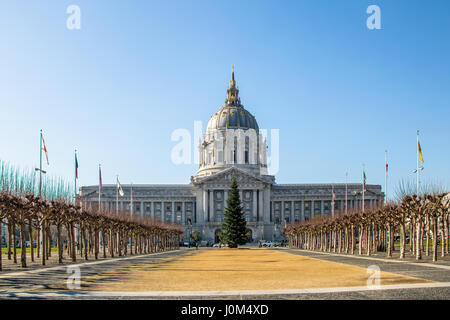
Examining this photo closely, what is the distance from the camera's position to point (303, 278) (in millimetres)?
26516

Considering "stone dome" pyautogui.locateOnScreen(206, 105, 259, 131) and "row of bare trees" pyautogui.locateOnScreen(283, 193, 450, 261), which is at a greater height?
"stone dome" pyautogui.locateOnScreen(206, 105, 259, 131)

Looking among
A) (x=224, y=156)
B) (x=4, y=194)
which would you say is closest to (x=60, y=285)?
(x=4, y=194)

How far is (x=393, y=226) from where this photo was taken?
63.2 meters

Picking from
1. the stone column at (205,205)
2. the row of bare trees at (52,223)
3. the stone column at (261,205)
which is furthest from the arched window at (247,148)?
the row of bare trees at (52,223)

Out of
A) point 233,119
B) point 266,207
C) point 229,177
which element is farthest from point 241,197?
point 233,119

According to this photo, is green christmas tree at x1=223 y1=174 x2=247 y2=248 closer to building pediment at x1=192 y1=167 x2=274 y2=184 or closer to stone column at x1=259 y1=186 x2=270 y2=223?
stone column at x1=259 y1=186 x2=270 y2=223

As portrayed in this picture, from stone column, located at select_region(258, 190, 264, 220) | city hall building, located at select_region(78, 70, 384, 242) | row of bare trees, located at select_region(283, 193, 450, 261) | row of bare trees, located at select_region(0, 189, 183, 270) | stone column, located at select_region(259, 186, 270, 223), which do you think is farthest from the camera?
stone column, located at select_region(259, 186, 270, 223)

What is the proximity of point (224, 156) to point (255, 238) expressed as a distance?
41606mm

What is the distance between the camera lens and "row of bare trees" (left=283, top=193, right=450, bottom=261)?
175 ft

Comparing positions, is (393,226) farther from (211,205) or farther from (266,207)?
(266,207)

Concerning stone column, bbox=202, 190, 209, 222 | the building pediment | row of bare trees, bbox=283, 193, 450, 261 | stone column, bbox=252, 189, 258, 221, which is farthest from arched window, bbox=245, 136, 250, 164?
row of bare trees, bbox=283, 193, 450, 261

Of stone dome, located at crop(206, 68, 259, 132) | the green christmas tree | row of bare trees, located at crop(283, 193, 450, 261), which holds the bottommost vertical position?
the green christmas tree

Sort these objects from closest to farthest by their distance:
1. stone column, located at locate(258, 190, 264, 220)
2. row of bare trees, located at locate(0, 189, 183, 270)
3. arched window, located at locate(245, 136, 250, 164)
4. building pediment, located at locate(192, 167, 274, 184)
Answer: row of bare trees, located at locate(0, 189, 183, 270) < stone column, located at locate(258, 190, 264, 220) < building pediment, located at locate(192, 167, 274, 184) < arched window, located at locate(245, 136, 250, 164)
